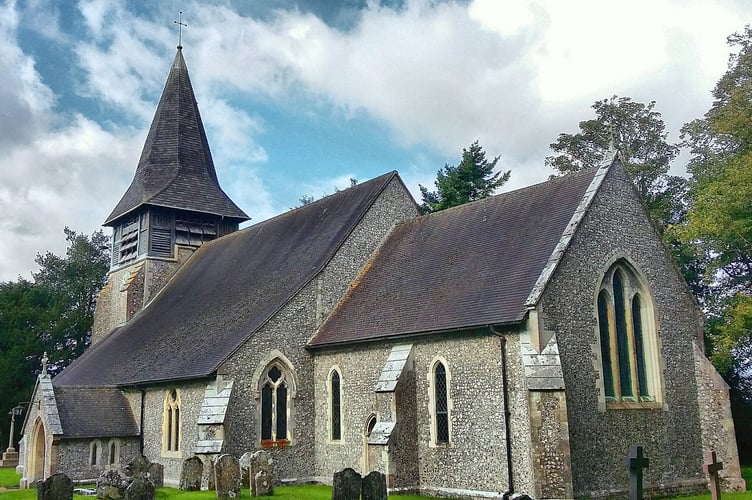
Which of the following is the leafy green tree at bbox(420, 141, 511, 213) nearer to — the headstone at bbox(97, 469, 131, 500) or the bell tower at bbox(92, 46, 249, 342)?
the bell tower at bbox(92, 46, 249, 342)

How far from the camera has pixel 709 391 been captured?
1922 centimetres

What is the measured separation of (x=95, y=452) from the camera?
78.5 feet

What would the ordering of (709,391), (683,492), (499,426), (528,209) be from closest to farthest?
(499,426), (683,492), (709,391), (528,209)

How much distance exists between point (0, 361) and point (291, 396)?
3042 centimetres

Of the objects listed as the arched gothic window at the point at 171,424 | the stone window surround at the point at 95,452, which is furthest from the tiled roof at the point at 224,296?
the stone window surround at the point at 95,452

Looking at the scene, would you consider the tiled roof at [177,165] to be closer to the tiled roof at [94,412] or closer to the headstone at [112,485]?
the tiled roof at [94,412]

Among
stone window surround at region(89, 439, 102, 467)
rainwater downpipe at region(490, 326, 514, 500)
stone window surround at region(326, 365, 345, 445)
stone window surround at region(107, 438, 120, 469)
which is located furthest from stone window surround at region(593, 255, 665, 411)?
stone window surround at region(89, 439, 102, 467)

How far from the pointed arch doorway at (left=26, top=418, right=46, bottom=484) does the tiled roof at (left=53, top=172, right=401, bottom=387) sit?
2591mm

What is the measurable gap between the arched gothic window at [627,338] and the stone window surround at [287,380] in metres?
9.03

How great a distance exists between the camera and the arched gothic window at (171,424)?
2292 cm

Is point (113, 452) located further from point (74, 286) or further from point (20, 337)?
point (74, 286)

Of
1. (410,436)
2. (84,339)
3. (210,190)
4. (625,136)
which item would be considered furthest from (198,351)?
(84,339)

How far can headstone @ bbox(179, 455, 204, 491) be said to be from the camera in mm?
19672

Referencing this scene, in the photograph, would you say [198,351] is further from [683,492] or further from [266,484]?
[683,492]
